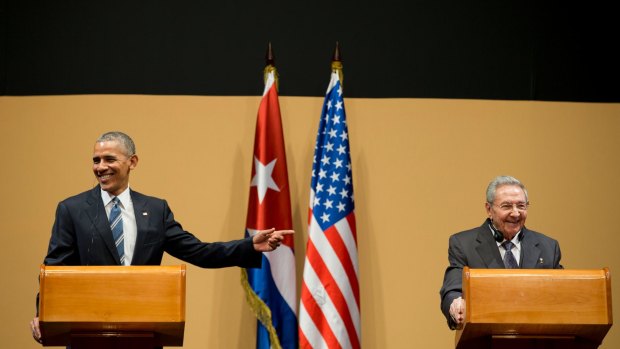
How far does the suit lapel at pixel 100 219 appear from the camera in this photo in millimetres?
3883

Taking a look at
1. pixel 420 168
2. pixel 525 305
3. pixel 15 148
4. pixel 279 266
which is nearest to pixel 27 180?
pixel 15 148

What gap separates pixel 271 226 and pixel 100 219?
66.2 inches

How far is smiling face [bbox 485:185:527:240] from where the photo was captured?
13.6 feet

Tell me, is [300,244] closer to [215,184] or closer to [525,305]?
[215,184]

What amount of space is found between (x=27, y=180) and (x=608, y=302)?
11.5 ft

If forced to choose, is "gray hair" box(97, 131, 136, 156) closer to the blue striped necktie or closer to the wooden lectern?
the blue striped necktie

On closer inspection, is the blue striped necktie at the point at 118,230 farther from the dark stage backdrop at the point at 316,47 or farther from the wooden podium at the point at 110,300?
the dark stage backdrop at the point at 316,47

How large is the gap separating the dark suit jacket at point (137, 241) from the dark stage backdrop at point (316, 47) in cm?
179

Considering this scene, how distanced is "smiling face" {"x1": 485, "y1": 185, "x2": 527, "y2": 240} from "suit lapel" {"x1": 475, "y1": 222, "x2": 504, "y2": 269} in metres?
0.08

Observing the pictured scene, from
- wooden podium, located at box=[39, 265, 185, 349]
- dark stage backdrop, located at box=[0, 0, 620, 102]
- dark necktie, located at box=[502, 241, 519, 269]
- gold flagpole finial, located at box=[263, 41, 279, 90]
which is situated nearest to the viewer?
wooden podium, located at box=[39, 265, 185, 349]

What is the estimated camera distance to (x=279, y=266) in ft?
17.9

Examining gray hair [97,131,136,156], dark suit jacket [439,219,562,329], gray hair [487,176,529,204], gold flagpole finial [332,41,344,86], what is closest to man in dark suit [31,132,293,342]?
gray hair [97,131,136,156]

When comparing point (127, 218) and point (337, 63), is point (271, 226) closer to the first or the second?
point (337, 63)

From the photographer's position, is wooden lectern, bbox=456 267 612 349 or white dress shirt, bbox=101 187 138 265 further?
white dress shirt, bbox=101 187 138 265
